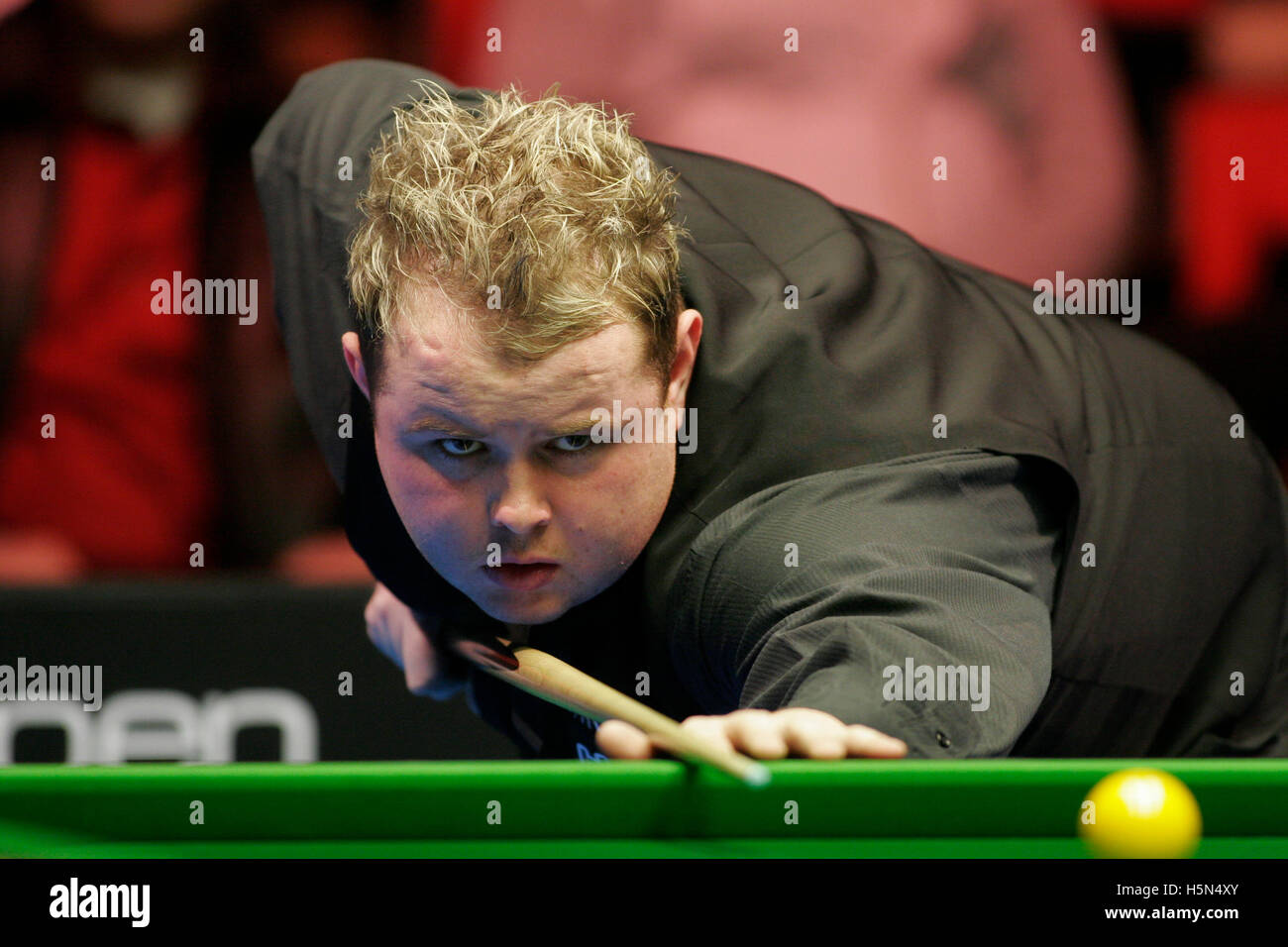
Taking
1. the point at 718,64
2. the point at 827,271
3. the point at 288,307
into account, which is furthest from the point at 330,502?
the point at 827,271

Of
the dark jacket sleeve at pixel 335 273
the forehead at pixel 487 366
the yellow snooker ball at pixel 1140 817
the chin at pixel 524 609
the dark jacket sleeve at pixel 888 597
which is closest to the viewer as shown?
the yellow snooker ball at pixel 1140 817

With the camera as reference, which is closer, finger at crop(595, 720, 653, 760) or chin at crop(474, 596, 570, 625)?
finger at crop(595, 720, 653, 760)

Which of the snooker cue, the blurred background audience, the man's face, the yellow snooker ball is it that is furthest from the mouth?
the blurred background audience

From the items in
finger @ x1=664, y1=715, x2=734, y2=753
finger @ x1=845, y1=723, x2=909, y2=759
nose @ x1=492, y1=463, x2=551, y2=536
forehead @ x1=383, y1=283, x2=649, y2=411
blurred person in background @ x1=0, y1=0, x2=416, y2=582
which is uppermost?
blurred person in background @ x1=0, y1=0, x2=416, y2=582

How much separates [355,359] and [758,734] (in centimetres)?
118

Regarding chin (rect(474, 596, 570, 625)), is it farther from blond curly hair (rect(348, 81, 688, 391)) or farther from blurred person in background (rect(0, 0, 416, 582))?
blurred person in background (rect(0, 0, 416, 582))

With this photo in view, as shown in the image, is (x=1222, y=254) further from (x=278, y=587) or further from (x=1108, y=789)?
(x=1108, y=789)

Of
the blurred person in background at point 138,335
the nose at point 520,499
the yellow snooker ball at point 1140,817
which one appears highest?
the blurred person in background at point 138,335

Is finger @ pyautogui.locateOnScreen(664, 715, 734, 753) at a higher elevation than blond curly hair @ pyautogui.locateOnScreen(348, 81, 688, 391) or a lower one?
lower

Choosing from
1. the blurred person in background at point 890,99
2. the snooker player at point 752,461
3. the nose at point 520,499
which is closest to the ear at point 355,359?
the snooker player at point 752,461

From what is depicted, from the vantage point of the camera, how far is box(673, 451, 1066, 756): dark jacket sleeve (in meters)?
1.84

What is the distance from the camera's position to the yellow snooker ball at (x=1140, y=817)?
4.96 ft

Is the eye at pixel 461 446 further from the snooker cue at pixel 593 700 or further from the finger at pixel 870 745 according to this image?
the finger at pixel 870 745

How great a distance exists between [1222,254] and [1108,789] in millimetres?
4322
